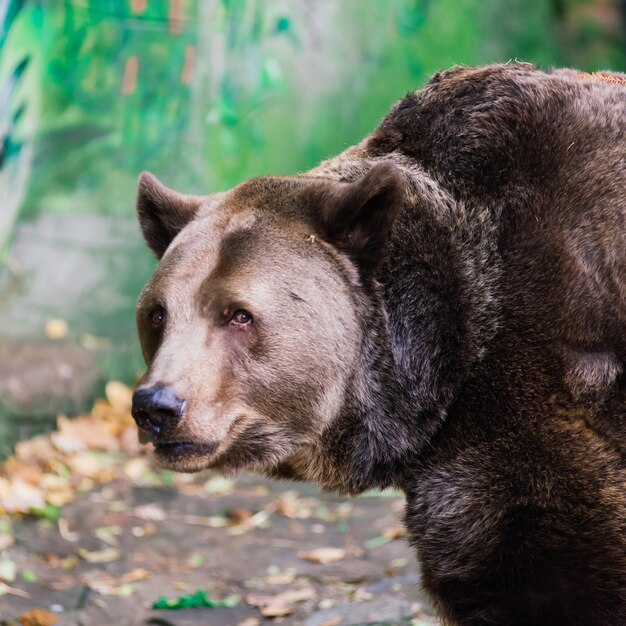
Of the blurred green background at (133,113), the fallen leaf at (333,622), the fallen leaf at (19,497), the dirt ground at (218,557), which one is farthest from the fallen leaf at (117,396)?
the fallen leaf at (333,622)

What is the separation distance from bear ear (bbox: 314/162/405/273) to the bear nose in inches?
37.6

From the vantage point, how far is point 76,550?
6539 mm

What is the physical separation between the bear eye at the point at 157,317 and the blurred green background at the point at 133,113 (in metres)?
4.44

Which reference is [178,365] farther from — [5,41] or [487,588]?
[5,41]

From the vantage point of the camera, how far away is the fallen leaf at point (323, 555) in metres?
6.46

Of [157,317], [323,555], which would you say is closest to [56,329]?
[323,555]

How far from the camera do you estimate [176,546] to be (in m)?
6.76

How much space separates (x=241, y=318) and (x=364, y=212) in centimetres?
66

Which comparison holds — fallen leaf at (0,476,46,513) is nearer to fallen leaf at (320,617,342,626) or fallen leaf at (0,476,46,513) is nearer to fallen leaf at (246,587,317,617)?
fallen leaf at (246,587,317,617)

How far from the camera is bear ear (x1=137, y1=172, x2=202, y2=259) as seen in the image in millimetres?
4371

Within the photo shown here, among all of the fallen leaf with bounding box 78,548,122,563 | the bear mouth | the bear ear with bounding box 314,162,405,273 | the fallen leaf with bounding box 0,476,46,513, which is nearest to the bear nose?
the bear mouth

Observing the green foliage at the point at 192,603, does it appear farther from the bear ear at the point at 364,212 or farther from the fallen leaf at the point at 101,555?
the bear ear at the point at 364,212

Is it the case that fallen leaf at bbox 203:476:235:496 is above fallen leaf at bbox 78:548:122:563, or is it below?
below

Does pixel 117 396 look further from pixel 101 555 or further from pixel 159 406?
pixel 159 406
